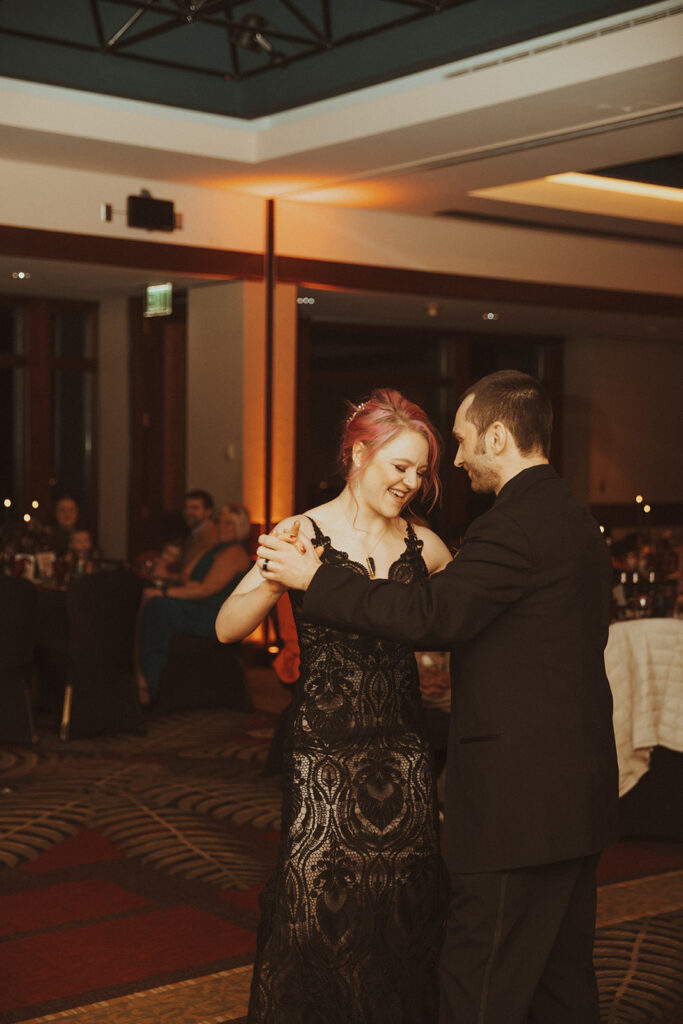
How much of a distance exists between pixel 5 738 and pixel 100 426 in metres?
5.35

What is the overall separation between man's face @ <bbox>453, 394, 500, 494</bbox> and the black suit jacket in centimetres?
8

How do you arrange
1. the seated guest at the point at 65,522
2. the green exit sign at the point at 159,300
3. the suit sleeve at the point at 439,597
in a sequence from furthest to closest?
the green exit sign at the point at 159,300, the seated guest at the point at 65,522, the suit sleeve at the point at 439,597

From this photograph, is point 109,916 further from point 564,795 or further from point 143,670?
point 143,670

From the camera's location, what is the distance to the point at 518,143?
7.32 meters

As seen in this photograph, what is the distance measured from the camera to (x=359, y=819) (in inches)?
106

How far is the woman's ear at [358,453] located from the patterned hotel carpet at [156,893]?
166 cm

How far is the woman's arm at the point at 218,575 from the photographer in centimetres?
782

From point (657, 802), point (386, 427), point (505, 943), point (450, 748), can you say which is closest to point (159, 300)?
point (657, 802)

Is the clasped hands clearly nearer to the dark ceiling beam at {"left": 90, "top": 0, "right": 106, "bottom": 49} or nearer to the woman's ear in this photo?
the woman's ear

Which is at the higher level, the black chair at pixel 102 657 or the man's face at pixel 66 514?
the man's face at pixel 66 514

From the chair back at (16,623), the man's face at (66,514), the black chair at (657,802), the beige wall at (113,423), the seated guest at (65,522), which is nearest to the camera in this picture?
the black chair at (657,802)

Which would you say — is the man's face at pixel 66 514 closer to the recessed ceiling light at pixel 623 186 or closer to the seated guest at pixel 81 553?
the seated guest at pixel 81 553

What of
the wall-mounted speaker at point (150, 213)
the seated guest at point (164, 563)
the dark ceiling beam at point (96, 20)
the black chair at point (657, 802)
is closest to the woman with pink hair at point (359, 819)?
the black chair at point (657, 802)

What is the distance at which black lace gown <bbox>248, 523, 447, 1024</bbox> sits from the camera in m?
2.68
